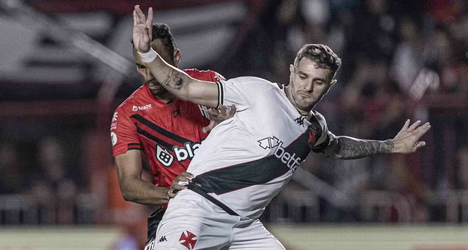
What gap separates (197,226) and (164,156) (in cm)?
98

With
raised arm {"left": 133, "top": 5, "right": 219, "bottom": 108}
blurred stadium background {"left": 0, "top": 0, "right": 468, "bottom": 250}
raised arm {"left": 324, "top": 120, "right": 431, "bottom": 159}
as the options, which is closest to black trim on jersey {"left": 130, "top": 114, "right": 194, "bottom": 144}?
raised arm {"left": 133, "top": 5, "right": 219, "bottom": 108}

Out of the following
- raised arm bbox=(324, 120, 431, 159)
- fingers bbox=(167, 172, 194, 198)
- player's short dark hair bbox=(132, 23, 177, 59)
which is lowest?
fingers bbox=(167, 172, 194, 198)

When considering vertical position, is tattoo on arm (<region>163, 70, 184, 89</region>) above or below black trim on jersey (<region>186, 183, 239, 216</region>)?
above

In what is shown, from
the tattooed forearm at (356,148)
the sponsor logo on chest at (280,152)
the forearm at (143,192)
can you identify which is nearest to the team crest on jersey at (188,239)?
the forearm at (143,192)

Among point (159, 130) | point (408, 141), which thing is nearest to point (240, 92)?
point (159, 130)

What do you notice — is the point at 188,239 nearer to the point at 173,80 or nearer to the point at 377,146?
the point at 173,80

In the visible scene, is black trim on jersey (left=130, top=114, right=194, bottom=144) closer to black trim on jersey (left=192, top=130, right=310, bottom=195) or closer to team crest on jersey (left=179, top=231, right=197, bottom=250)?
black trim on jersey (left=192, top=130, right=310, bottom=195)

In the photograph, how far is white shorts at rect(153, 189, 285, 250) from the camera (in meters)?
5.49

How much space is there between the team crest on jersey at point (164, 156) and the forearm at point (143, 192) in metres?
0.23

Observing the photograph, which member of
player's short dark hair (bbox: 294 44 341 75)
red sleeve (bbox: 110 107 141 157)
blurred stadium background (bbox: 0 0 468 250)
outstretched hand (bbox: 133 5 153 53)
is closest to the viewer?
outstretched hand (bbox: 133 5 153 53)

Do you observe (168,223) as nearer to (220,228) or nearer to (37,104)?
(220,228)

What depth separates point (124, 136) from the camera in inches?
253

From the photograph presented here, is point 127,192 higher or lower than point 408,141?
lower

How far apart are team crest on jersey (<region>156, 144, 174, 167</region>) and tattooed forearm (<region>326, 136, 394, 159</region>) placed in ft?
3.85
